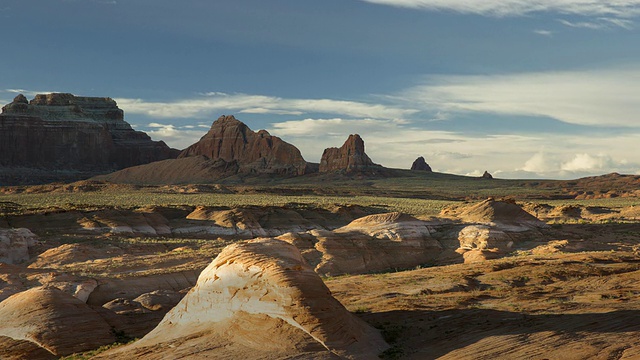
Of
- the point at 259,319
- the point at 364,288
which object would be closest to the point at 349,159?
the point at 364,288

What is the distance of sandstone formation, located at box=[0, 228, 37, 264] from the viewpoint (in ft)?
126

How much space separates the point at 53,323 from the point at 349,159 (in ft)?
571

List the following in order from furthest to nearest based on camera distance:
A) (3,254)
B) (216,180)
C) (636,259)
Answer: (216,180) < (3,254) < (636,259)

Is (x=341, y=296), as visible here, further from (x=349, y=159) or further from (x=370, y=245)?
(x=349, y=159)

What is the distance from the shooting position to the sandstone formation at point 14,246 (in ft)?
126

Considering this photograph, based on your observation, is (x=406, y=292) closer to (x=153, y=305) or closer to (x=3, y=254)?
(x=153, y=305)

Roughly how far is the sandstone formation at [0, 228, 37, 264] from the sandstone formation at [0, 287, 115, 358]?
62.2ft

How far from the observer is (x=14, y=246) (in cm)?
3938

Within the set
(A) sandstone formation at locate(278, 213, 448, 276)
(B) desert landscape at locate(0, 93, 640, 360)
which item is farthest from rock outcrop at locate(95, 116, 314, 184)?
(A) sandstone formation at locate(278, 213, 448, 276)

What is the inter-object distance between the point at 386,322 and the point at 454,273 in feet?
32.0

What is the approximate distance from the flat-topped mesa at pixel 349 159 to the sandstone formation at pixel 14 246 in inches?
5847

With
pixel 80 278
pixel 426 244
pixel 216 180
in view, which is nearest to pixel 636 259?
pixel 426 244

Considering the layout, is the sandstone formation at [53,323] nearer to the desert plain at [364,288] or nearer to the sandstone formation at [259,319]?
the desert plain at [364,288]

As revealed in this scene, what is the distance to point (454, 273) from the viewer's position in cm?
2884
